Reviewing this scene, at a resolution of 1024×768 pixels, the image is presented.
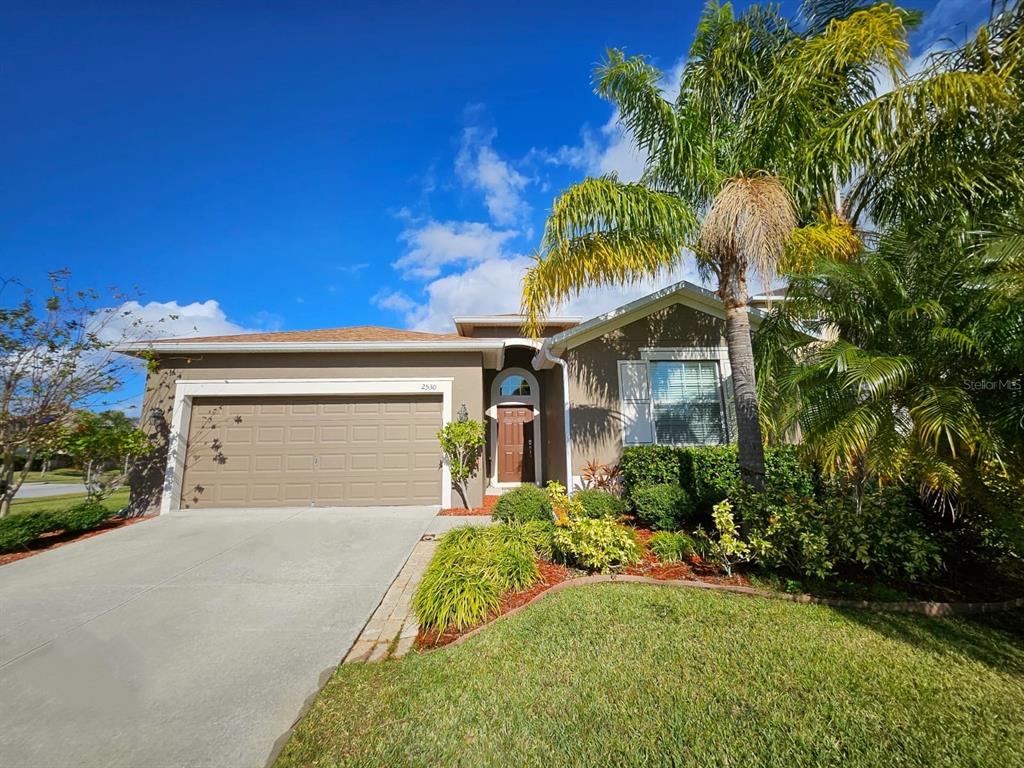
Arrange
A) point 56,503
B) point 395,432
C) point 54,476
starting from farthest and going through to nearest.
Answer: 1. point 54,476
2. point 56,503
3. point 395,432

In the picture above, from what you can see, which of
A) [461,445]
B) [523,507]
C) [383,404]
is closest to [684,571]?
[523,507]

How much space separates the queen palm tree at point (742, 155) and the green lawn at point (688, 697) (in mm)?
2482

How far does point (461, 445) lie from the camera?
28.8 ft

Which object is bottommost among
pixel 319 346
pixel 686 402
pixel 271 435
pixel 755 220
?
pixel 271 435

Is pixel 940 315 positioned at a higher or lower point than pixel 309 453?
higher

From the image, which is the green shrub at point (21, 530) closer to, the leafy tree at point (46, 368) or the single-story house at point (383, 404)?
the leafy tree at point (46, 368)

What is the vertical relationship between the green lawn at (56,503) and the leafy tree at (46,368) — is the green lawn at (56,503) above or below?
below

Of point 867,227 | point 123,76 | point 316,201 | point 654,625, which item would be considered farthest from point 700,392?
point 123,76

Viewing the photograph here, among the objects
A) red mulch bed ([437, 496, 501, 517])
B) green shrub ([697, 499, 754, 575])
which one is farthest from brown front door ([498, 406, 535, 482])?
green shrub ([697, 499, 754, 575])

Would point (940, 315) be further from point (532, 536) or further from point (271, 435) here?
point (271, 435)

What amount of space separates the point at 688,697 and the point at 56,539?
9.96m

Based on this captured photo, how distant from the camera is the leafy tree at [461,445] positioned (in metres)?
8.73

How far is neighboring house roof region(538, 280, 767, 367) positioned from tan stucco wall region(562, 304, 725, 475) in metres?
0.14

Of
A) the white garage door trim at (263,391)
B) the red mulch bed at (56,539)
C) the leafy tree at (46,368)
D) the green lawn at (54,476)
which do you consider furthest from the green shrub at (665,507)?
the green lawn at (54,476)
